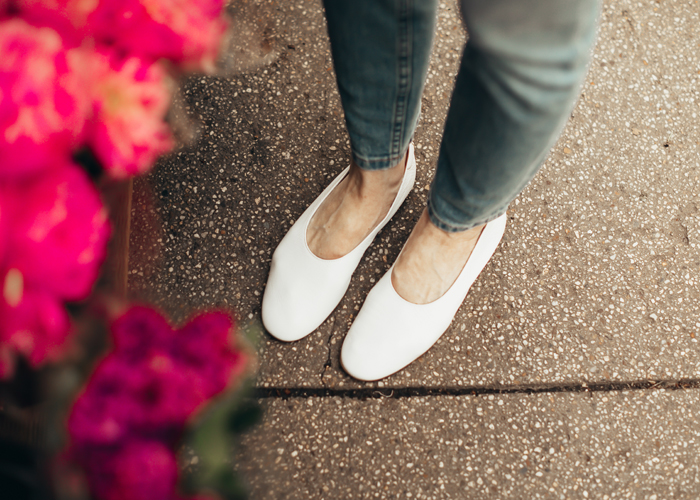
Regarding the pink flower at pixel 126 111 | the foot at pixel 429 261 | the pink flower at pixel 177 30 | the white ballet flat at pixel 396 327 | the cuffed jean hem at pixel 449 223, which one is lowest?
the white ballet flat at pixel 396 327

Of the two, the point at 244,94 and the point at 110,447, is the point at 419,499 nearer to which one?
the point at 110,447

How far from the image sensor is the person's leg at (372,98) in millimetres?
596

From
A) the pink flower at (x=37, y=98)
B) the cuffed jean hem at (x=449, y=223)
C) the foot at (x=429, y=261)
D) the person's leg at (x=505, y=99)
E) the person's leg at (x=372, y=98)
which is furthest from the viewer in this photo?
the foot at (x=429, y=261)

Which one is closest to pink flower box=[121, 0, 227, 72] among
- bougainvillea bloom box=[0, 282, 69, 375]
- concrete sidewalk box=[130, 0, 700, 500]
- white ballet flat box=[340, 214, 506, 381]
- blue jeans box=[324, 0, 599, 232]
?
bougainvillea bloom box=[0, 282, 69, 375]

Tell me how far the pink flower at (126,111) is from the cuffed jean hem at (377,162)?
0.55 meters

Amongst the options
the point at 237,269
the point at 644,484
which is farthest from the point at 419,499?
the point at 237,269

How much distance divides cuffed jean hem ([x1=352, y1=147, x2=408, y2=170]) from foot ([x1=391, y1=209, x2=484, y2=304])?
0.12 m

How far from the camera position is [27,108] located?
24 centimetres

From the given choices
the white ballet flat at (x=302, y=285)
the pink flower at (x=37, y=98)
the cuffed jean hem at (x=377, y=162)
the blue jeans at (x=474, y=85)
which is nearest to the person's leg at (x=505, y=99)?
the blue jeans at (x=474, y=85)

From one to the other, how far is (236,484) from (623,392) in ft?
3.24

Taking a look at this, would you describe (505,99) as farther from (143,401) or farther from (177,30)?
(143,401)

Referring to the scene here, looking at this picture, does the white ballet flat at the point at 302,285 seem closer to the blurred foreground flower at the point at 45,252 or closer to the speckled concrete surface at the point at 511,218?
the speckled concrete surface at the point at 511,218

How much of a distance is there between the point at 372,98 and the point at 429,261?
0.35 meters

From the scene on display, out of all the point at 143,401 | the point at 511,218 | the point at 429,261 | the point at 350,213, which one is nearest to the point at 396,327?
the point at 429,261
